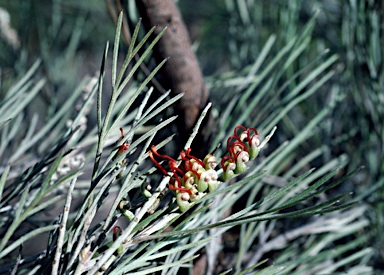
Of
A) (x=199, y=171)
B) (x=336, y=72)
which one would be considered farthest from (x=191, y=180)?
(x=336, y=72)

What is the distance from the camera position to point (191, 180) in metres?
0.20

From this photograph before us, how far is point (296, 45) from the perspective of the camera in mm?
310

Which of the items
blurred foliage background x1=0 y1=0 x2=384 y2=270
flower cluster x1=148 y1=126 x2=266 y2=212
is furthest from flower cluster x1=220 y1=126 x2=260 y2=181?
blurred foliage background x1=0 y1=0 x2=384 y2=270

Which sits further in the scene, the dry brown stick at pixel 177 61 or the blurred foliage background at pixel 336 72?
the blurred foliage background at pixel 336 72

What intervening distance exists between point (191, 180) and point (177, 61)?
98 mm

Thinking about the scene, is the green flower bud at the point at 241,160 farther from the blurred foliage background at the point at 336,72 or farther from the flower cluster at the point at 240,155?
the blurred foliage background at the point at 336,72

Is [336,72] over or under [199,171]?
over

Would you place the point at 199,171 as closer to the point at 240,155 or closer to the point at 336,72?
the point at 240,155

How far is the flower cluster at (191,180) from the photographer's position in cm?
20

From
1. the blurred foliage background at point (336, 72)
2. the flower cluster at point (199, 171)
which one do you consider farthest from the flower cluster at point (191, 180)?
the blurred foliage background at point (336, 72)

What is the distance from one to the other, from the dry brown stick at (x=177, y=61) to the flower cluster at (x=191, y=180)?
0.25 ft

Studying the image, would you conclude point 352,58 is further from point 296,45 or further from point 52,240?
point 52,240

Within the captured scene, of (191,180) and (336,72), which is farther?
(336,72)

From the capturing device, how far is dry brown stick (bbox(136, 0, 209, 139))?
0.88 ft
